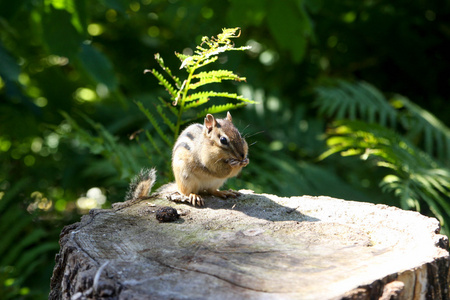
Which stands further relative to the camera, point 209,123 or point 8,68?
point 8,68

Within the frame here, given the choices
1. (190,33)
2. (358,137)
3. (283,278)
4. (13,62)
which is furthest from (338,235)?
(190,33)

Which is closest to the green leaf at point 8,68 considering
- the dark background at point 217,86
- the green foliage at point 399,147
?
the dark background at point 217,86

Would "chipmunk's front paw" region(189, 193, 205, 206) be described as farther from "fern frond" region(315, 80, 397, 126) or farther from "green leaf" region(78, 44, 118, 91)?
"fern frond" region(315, 80, 397, 126)

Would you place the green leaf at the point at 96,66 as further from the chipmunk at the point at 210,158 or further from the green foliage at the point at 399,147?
the green foliage at the point at 399,147

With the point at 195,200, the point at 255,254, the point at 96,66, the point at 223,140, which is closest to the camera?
the point at 255,254

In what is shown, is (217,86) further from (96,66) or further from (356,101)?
(356,101)

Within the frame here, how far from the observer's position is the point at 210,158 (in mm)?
2762

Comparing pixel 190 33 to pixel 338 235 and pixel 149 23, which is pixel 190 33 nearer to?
pixel 149 23

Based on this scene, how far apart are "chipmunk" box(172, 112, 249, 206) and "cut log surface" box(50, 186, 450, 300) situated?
0.24 meters

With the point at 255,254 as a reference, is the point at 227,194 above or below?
above

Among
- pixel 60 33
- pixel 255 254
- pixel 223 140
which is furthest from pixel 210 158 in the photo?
pixel 60 33

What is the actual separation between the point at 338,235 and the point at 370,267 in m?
0.36

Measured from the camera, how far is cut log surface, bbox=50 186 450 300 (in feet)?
5.41

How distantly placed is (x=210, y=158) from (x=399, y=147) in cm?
169
